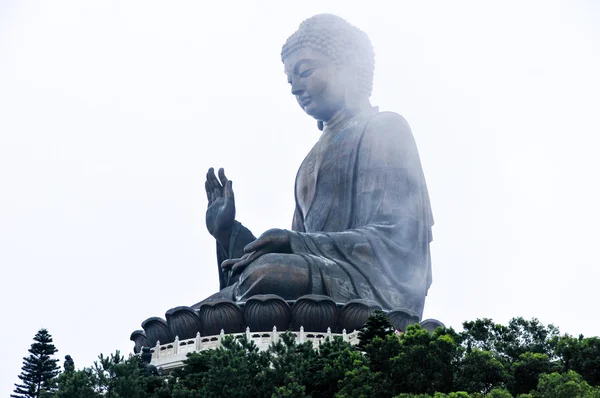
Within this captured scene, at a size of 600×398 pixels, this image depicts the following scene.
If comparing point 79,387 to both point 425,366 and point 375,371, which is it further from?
point 425,366

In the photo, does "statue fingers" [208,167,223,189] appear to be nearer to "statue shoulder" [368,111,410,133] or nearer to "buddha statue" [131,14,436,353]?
"buddha statue" [131,14,436,353]

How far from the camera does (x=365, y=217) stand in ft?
79.9

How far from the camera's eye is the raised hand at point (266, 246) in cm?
2230

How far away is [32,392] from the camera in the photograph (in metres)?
21.0

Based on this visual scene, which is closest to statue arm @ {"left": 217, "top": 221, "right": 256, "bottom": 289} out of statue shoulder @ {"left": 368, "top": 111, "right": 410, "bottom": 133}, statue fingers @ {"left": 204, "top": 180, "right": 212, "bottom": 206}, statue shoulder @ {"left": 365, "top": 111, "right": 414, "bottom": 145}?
statue fingers @ {"left": 204, "top": 180, "right": 212, "bottom": 206}

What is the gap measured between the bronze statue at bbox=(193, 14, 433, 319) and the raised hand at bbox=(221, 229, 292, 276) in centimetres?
2

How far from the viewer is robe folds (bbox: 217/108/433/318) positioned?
2262 centimetres

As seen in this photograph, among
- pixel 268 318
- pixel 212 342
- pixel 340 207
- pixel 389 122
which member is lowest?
pixel 212 342

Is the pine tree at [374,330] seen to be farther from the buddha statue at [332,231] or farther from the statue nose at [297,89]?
the statue nose at [297,89]

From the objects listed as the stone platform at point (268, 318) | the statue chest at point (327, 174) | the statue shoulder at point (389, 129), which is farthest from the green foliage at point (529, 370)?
the statue shoulder at point (389, 129)

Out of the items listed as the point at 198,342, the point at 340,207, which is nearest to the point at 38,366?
the point at 198,342

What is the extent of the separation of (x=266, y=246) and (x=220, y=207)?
1.78 meters

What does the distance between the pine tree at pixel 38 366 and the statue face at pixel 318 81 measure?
22.6 ft

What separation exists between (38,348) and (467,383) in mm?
7901
